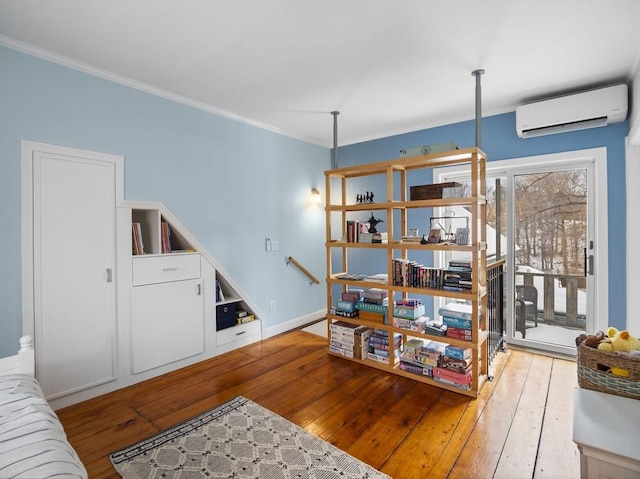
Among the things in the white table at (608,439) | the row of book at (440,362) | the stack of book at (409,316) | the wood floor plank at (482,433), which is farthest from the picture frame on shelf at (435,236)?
the white table at (608,439)

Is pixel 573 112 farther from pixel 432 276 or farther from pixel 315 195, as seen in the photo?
pixel 315 195

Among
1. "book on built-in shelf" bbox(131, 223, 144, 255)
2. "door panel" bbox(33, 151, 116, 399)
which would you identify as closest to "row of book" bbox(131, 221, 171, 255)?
"book on built-in shelf" bbox(131, 223, 144, 255)

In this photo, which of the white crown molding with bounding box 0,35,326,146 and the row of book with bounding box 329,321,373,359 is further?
the row of book with bounding box 329,321,373,359

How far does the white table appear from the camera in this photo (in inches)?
39.0

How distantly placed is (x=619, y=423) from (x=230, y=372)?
272 centimetres

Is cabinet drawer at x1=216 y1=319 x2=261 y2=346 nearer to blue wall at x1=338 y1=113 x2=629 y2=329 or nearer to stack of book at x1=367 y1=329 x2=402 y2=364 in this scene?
stack of book at x1=367 y1=329 x2=402 y2=364

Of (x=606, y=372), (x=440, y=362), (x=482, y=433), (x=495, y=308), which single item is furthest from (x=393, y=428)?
(x=495, y=308)

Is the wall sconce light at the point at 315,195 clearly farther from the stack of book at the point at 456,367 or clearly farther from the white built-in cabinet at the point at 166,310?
the stack of book at the point at 456,367

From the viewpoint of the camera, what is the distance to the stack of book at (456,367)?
2.54 metres

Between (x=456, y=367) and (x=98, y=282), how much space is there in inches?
116

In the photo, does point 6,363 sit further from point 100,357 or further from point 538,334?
point 538,334

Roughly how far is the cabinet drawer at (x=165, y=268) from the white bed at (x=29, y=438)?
42.5 inches

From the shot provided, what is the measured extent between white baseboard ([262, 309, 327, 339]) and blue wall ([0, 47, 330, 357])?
0.07 m

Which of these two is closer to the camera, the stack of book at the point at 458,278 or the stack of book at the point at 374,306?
the stack of book at the point at 458,278
